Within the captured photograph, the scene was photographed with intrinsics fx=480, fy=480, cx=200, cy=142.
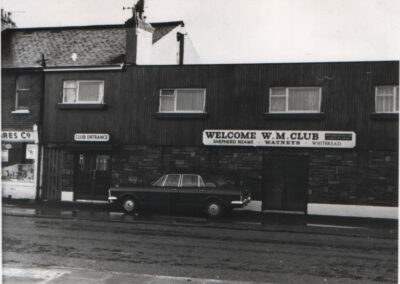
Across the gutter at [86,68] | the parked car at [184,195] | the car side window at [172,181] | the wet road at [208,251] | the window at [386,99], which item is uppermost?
the gutter at [86,68]

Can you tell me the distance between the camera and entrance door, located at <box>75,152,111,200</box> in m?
20.1

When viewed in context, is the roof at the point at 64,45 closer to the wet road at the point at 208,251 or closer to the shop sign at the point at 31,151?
the shop sign at the point at 31,151

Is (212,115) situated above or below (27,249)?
above

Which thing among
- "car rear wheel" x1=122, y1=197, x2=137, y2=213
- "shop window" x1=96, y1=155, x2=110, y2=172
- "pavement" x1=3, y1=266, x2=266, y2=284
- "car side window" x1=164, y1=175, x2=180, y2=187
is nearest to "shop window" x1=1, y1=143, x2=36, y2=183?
"shop window" x1=96, y1=155, x2=110, y2=172

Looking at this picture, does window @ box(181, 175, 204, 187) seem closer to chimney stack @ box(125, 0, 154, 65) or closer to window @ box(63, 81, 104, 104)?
window @ box(63, 81, 104, 104)

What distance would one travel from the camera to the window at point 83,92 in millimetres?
20172

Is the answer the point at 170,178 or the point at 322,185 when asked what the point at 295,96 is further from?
the point at 170,178

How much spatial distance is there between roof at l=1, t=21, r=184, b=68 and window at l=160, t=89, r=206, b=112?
3019 millimetres

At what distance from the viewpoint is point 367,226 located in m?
15.0

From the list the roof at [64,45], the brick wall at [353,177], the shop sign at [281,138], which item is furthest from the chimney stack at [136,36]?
the brick wall at [353,177]

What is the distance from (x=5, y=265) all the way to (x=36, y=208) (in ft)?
32.1

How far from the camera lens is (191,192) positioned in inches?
643

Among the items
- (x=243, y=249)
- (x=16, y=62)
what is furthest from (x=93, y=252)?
(x=16, y=62)

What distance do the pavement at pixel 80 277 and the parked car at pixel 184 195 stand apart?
810 centimetres
